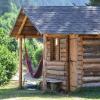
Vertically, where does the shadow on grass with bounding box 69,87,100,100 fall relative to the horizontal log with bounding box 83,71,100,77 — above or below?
below

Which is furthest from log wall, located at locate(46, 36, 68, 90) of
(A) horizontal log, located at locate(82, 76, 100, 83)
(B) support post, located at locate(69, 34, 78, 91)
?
(A) horizontal log, located at locate(82, 76, 100, 83)

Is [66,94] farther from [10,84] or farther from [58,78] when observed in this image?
[10,84]

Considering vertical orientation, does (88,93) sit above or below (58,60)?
below

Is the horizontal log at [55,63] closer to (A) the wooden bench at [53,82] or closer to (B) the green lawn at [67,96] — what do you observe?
(A) the wooden bench at [53,82]

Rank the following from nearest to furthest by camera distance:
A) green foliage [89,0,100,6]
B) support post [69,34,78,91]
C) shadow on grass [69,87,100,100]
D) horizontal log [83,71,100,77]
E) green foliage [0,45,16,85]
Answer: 1. shadow on grass [69,87,100,100]
2. support post [69,34,78,91]
3. horizontal log [83,71,100,77]
4. green foliage [0,45,16,85]
5. green foliage [89,0,100,6]

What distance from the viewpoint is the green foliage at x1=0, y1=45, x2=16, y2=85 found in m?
30.0

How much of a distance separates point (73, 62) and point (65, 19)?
2.09 m

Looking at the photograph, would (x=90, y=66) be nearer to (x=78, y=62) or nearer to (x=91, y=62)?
(x=91, y=62)

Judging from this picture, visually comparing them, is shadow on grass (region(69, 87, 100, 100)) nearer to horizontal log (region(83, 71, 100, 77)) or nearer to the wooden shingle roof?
horizontal log (region(83, 71, 100, 77))

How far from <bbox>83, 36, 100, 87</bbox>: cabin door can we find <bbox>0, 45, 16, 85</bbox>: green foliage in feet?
21.9

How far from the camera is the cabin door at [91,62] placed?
79.8 ft

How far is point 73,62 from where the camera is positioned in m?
24.1

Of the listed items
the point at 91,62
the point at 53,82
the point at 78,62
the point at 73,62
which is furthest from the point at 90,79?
the point at 53,82

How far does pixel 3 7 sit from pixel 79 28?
354ft
